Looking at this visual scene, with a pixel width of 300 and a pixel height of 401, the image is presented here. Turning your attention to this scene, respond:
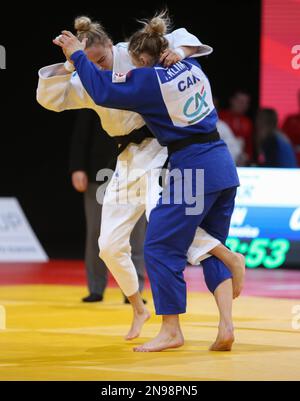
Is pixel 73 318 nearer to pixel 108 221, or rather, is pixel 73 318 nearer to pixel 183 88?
pixel 108 221

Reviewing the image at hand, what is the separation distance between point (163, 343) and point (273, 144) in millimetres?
6083

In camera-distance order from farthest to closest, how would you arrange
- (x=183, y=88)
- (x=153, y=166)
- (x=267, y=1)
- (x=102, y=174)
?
1. (x=267, y=1)
2. (x=102, y=174)
3. (x=153, y=166)
4. (x=183, y=88)

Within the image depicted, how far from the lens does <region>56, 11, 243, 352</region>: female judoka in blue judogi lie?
533cm

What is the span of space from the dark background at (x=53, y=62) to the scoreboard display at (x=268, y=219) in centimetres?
306

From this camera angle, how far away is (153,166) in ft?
19.7

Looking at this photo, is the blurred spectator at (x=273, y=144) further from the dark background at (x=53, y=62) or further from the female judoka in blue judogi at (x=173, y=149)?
the female judoka in blue judogi at (x=173, y=149)

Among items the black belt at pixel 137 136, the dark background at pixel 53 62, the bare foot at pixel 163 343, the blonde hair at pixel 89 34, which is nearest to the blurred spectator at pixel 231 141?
the dark background at pixel 53 62

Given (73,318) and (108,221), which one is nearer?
(108,221)

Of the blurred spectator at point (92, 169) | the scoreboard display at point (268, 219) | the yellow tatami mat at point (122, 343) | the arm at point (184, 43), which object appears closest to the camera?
the yellow tatami mat at point (122, 343)

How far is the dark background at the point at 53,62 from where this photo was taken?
1368 cm

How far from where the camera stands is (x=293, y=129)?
42.0 feet

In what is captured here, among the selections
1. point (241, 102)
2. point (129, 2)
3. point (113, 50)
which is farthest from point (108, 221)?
point (129, 2)

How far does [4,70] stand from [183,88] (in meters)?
8.61

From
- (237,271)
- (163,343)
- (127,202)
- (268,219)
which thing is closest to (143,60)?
(127,202)
